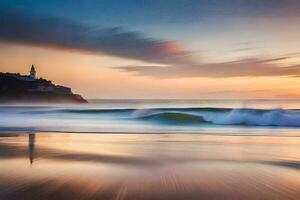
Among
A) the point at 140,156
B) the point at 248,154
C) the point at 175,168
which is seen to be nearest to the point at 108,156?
the point at 140,156

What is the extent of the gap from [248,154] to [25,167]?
2.75 metres

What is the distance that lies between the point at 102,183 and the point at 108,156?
180 centimetres

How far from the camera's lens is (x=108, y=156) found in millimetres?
5141

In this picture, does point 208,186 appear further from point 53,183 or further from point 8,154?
point 8,154

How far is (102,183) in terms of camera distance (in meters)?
3.35

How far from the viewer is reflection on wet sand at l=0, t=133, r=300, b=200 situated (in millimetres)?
2992

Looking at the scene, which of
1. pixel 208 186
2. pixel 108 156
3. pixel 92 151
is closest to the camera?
pixel 208 186

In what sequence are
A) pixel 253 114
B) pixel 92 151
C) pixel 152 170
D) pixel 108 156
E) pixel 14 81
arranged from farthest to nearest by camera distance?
pixel 14 81
pixel 253 114
pixel 92 151
pixel 108 156
pixel 152 170

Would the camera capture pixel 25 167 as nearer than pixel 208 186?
No

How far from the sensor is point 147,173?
387 cm

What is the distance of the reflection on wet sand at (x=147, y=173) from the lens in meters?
2.99

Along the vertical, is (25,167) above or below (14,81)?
below

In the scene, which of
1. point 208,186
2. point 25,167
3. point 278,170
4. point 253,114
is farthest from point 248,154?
point 253,114

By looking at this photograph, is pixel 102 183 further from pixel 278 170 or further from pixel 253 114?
pixel 253 114
